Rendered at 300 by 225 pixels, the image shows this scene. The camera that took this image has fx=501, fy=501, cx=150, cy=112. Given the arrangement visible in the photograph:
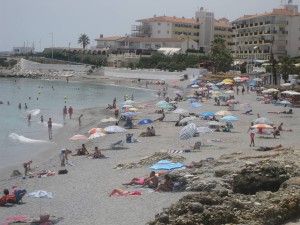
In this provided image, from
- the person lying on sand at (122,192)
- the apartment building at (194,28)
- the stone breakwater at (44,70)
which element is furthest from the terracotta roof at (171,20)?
the person lying on sand at (122,192)

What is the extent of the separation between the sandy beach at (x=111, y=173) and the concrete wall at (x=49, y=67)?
83874 mm

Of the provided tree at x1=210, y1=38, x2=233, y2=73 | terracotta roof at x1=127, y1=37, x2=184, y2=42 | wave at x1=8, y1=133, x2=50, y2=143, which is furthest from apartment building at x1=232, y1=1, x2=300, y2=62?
wave at x1=8, y1=133, x2=50, y2=143

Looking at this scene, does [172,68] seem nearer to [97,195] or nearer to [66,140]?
[66,140]

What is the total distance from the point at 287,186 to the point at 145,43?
10521cm

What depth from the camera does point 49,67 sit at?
12712cm

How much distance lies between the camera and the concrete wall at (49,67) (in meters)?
120

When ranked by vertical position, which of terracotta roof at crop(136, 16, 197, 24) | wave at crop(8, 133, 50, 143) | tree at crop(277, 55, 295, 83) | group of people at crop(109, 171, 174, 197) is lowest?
wave at crop(8, 133, 50, 143)

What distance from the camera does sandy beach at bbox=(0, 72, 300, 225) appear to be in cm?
1382

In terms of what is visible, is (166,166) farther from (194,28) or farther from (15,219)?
(194,28)

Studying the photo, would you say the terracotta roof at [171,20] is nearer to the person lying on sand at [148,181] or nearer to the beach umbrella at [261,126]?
the beach umbrella at [261,126]

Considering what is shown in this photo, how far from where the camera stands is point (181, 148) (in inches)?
910

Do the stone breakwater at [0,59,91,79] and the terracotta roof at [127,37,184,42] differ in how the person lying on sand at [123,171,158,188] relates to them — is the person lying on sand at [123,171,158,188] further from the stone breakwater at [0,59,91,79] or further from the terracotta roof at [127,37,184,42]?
the stone breakwater at [0,59,91,79]

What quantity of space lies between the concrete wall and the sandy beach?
83.9m

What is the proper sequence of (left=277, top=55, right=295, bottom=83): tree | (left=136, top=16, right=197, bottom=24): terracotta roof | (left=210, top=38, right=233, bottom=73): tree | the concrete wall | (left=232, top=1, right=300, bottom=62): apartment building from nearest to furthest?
(left=277, top=55, right=295, bottom=83): tree
(left=210, top=38, right=233, bottom=73): tree
(left=232, top=1, right=300, bottom=62): apartment building
(left=136, top=16, right=197, bottom=24): terracotta roof
the concrete wall
